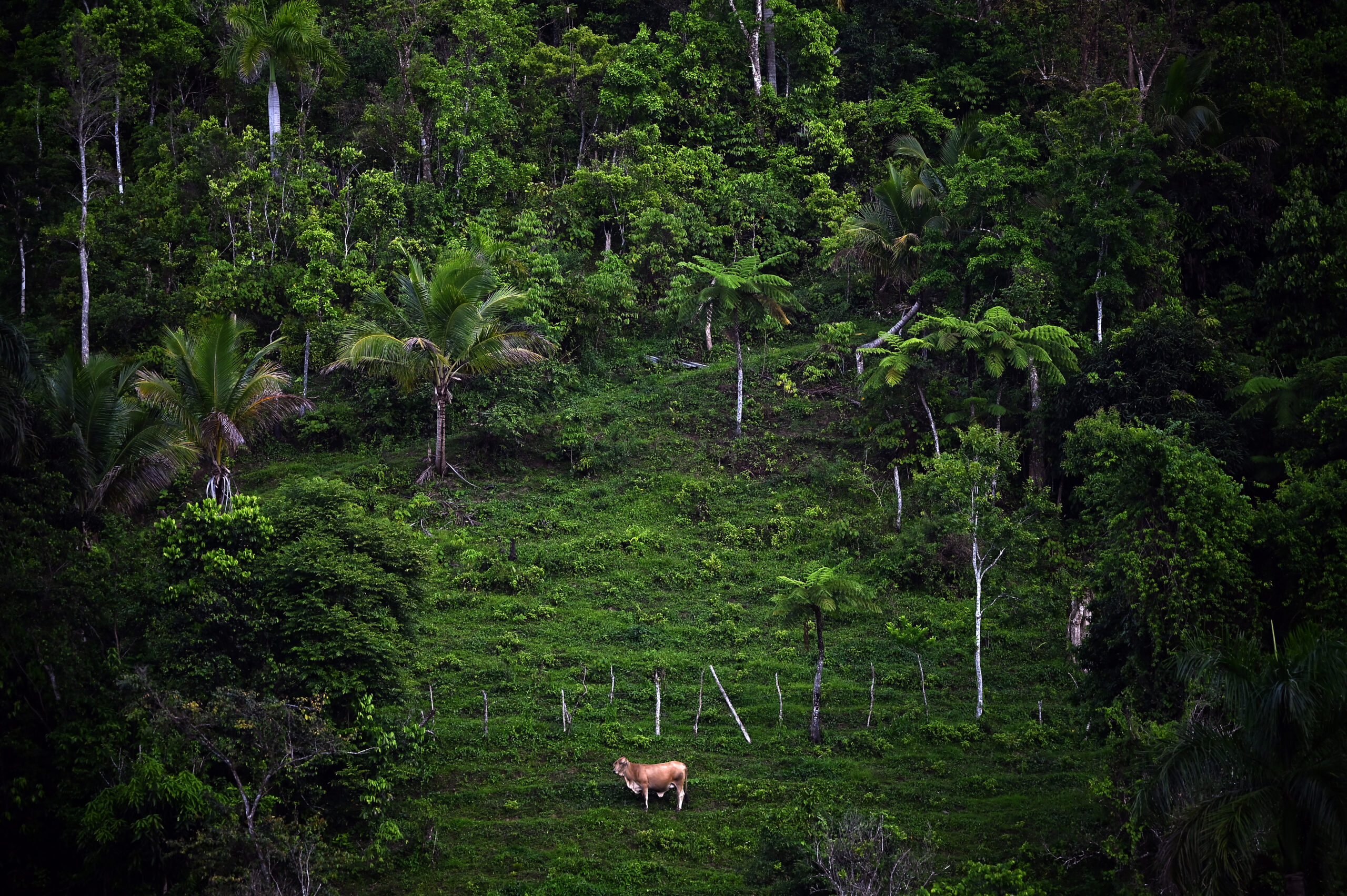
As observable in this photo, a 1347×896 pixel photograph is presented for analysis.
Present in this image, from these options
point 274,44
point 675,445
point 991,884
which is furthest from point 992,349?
point 274,44

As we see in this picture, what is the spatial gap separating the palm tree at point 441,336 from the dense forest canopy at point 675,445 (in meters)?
0.15

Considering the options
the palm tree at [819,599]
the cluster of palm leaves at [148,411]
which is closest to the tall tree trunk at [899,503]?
the palm tree at [819,599]

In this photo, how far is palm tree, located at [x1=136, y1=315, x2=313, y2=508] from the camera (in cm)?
2252

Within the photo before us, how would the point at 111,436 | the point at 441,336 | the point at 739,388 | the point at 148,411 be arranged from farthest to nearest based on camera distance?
the point at 739,388
the point at 441,336
the point at 148,411
the point at 111,436

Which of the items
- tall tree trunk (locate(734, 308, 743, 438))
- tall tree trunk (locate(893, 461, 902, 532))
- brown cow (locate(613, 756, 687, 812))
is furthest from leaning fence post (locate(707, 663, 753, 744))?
tall tree trunk (locate(734, 308, 743, 438))

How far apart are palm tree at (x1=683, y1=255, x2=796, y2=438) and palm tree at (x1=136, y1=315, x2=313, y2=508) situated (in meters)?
11.1

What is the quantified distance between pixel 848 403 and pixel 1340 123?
1295 centimetres

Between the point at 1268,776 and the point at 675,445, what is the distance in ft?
62.5

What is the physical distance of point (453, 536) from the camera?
966 inches

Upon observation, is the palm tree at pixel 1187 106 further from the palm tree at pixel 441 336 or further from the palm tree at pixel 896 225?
the palm tree at pixel 441 336

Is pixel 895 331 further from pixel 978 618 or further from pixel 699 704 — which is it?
pixel 699 704

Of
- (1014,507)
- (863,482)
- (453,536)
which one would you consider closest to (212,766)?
(453,536)

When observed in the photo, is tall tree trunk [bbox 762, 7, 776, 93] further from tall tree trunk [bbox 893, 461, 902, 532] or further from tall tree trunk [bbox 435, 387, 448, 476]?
tall tree trunk [bbox 435, 387, 448, 476]

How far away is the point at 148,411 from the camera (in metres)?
21.8
